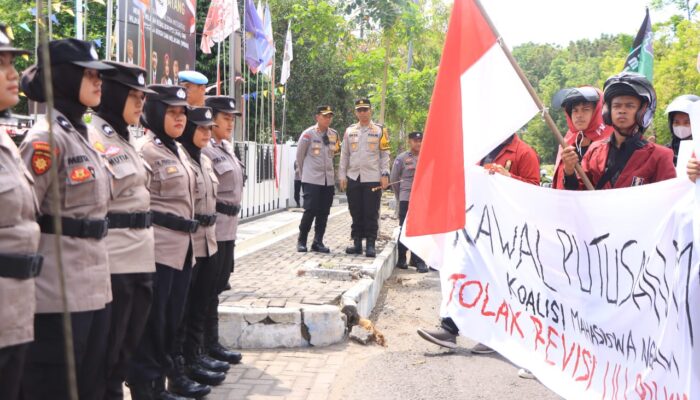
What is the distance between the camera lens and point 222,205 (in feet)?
17.8

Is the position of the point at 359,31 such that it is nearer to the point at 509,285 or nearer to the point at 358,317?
the point at 358,317

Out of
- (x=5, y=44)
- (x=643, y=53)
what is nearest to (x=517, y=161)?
(x=643, y=53)

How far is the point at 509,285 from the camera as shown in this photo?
4.39m

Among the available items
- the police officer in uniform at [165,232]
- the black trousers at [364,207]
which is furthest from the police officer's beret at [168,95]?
the black trousers at [364,207]

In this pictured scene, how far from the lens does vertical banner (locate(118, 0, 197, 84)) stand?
30.9ft

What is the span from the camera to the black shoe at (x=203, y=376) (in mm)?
4844

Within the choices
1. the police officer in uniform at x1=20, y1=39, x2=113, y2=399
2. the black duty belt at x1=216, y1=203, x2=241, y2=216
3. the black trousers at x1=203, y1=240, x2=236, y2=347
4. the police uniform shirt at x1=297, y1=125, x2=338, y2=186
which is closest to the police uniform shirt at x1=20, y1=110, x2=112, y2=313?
the police officer in uniform at x1=20, y1=39, x2=113, y2=399

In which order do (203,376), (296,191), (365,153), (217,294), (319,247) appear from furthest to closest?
(296,191)
(319,247)
(365,153)
(217,294)
(203,376)

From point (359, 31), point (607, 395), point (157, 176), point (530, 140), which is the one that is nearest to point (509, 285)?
point (607, 395)

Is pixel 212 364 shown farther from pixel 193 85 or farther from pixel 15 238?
pixel 15 238

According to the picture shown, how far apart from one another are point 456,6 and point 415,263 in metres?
6.64

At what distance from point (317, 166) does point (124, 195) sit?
6367 mm

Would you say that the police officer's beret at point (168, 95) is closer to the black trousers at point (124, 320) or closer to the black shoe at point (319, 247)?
the black trousers at point (124, 320)


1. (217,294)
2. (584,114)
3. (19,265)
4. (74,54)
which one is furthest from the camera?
(217,294)
